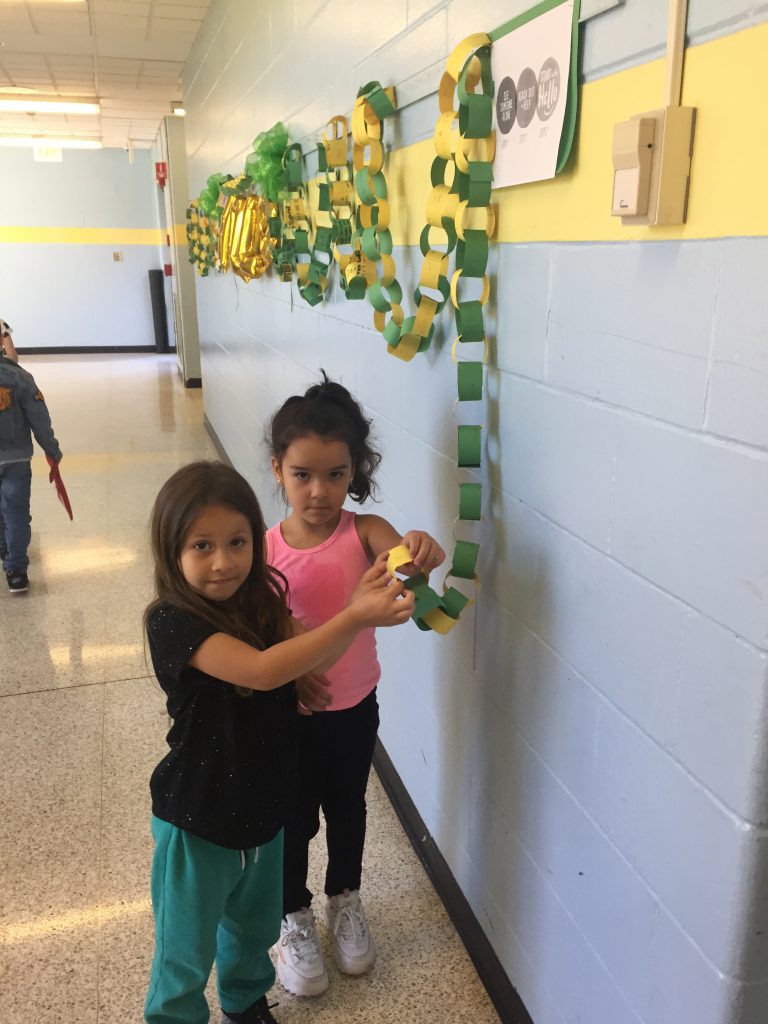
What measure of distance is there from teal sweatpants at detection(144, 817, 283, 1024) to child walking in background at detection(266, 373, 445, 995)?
12 cm

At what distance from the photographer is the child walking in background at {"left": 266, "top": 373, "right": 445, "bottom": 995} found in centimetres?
140

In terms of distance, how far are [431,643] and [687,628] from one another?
94cm

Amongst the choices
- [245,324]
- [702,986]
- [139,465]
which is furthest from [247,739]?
[139,465]

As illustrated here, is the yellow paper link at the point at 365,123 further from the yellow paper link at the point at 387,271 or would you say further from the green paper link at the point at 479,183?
the green paper link at the point at 479,183

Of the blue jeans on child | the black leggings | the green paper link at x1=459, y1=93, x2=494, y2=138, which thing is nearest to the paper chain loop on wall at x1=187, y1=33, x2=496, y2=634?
the green paper link at x1=459, y1=93, x2=494, y2=138

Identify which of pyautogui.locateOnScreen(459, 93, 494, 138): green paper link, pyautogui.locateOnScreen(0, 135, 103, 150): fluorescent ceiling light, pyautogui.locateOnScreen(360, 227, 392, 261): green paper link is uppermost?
pyautogui.locateOnScreen(0, 135, 103, 150): fluorescent ceiling light

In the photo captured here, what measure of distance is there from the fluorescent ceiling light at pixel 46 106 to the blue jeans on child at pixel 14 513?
5.48 meters

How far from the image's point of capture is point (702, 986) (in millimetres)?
941

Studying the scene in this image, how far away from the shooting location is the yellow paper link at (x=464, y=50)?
1.20 metres

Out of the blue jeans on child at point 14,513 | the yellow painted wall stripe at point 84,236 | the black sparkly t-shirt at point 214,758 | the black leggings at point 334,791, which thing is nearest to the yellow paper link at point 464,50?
the black sparkly t-shirt at point 214,758

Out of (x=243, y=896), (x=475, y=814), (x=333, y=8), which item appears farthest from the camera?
(x=333, y=8)

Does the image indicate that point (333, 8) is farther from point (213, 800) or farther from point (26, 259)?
point (26, 259)

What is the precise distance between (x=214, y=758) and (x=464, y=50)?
1.14 metres

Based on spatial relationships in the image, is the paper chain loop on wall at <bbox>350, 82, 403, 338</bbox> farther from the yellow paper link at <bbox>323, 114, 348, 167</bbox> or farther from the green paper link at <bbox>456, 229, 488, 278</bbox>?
the green paper link at <bbox>456, 229, 488, 278</bbox>
